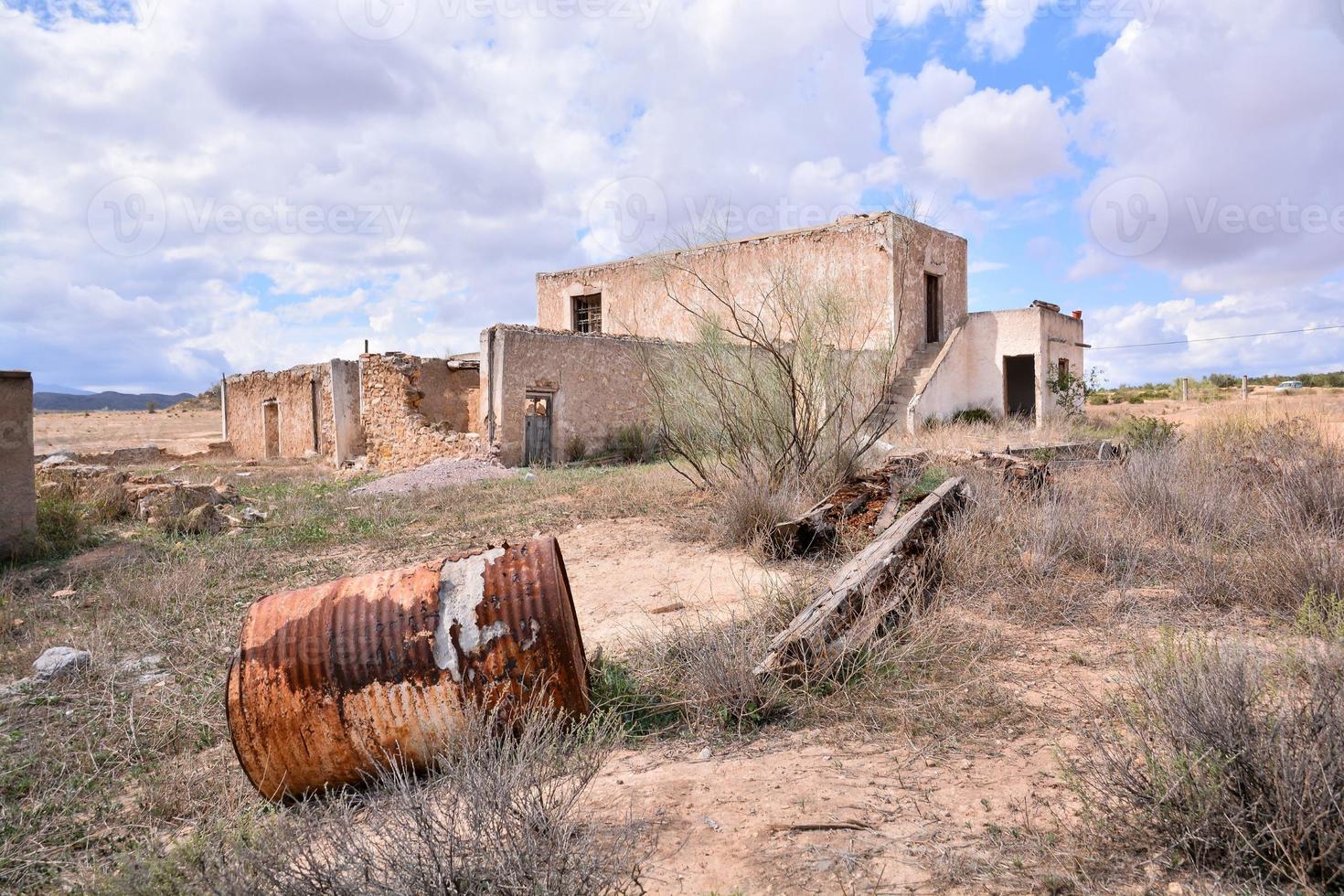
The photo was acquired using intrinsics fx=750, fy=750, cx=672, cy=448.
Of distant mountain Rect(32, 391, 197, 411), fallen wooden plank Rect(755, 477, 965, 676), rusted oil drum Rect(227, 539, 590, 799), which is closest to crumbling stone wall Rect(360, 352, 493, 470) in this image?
fallen wooden plank Rect(755, 477, 965, 676)

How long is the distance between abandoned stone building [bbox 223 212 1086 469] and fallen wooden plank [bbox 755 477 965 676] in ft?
27.2

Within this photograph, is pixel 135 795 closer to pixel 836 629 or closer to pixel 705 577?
pixel 836 629

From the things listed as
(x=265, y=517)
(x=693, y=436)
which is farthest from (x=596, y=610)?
(x=265, y=517)

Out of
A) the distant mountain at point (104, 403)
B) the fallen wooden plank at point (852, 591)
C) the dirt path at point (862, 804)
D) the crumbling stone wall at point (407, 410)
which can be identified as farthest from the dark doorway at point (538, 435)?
the distant mountain at point (104, 403)

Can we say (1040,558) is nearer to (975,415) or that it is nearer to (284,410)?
(975,415)

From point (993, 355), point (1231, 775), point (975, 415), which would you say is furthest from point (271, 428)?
point (1231, 775)

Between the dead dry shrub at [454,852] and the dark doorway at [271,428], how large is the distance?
1964 cm

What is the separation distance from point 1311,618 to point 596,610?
373 cm

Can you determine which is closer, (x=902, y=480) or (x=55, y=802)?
(x=55, y=802)

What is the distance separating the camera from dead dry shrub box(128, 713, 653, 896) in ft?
5.73

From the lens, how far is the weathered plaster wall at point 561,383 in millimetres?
13258

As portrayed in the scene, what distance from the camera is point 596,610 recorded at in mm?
5082

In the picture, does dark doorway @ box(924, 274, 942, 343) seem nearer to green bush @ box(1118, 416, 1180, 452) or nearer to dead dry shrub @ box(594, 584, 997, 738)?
green bush @ box(1118, 416, 1180, 452)

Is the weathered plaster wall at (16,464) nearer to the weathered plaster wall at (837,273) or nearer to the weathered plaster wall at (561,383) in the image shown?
the weathered plaster wall at (561,383)
